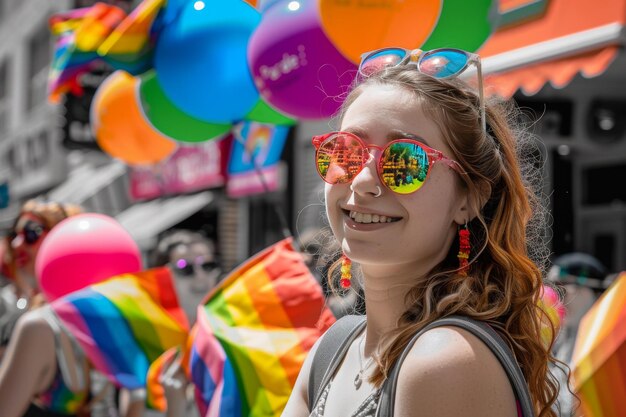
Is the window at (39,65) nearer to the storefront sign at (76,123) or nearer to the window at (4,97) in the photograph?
the window at (4,97)

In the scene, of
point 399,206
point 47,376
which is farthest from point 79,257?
point 399,206

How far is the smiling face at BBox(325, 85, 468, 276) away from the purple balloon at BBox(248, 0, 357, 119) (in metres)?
1.43

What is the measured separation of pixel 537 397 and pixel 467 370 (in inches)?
10.1

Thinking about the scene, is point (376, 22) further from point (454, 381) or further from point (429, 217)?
point (454, 381)

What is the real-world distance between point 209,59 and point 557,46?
114 inches

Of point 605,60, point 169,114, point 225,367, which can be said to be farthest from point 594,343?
point 605,60

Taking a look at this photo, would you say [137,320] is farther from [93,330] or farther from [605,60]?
[605,60]

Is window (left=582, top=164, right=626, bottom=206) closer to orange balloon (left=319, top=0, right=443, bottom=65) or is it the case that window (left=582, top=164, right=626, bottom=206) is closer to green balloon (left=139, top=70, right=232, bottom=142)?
green balloon (left=139, top=70, right=232, bottom=142)

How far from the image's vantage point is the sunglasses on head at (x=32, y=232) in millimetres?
3752

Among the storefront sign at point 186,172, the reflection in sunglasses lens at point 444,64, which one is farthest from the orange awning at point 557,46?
the storefront sign at point 186,172

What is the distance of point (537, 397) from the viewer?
55.1 inches

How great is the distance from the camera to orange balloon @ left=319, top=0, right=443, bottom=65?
2719mm

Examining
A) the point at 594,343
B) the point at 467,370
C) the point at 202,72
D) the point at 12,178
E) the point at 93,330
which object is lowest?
the point at 12,178

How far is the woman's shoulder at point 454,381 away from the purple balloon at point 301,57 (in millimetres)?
1725
